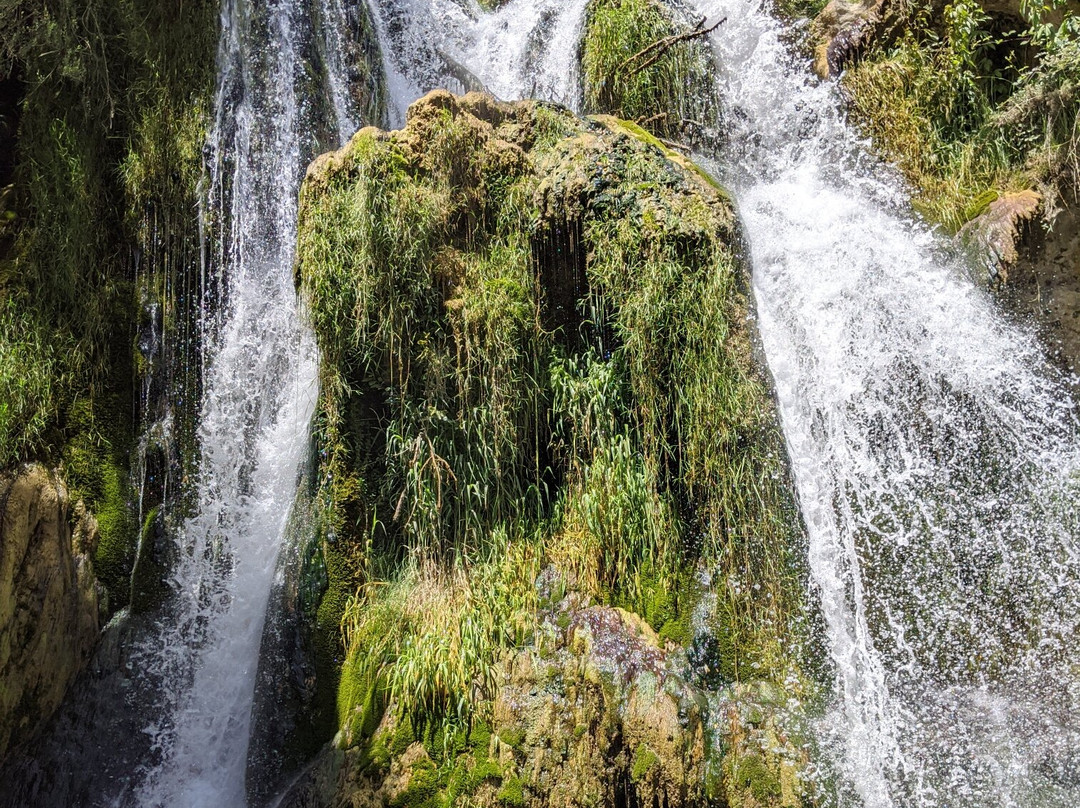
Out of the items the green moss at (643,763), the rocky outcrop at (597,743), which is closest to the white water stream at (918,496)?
the rocky outcrop at (597,743)

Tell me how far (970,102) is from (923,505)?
4.15 metres

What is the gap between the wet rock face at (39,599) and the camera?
5.48 meters

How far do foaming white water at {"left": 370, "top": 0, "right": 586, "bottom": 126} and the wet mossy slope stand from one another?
2.36 m

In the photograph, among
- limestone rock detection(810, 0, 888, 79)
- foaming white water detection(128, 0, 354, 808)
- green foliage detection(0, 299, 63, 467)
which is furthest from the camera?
limestone rock detection(810, 0, 888, 79)

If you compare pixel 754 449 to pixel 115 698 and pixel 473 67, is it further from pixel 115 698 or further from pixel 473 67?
pixel 473 67

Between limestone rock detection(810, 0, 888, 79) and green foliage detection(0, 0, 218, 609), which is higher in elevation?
limestone rock detection(810, 0, 888, 79)

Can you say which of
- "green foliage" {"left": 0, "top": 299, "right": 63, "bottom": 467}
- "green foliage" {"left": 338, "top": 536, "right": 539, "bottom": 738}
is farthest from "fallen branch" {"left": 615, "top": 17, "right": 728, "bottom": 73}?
"green foliage" {"left": 0, "top": 299, "right": 63, "bottom": 467}

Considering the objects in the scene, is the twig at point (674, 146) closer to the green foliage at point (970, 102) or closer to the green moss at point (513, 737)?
the green foliage at point (970, 102)

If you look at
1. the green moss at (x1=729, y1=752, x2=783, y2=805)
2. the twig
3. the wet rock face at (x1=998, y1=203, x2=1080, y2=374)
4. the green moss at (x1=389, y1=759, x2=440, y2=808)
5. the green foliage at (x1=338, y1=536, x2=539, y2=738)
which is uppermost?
the twig

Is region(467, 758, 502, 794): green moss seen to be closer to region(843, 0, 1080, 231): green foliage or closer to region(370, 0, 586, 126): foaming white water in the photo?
region(843, 0, 1080, 231): green foliage

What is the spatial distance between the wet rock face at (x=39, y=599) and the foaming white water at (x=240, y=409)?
1.84 ft

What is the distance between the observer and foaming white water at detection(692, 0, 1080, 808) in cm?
479

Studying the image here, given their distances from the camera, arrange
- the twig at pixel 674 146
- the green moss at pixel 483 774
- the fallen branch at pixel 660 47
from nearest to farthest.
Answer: the green moss at pixel 483 774 → the twig at pixel 674 146 → the fallen branch at pixel 660 47

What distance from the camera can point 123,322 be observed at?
706cm
